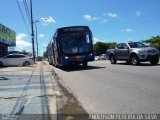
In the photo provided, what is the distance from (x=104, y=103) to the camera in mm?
8977

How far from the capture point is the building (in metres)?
45.5

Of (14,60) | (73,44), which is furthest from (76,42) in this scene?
(14,60)

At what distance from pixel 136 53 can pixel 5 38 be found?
92.0 ft

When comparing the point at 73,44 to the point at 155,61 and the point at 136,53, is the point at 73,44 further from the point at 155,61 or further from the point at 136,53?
the point at 155,61

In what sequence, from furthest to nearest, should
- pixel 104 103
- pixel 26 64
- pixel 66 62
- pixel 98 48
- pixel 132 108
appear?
1. pixel 98 48
2. pixel 26 64
3. pixel 66 62
4. pixel 104 103
5. pixel 132 108

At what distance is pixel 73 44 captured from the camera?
25500mm

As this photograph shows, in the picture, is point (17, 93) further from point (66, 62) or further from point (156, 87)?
point (66, 62)

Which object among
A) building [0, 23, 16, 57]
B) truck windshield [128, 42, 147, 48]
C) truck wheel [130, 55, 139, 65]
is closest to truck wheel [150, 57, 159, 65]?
truck wheel [130, 55, 139, 65]

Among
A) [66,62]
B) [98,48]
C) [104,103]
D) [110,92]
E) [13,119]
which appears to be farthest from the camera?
[98,48]

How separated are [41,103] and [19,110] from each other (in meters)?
1.08

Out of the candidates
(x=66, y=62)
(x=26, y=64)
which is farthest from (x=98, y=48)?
(x=66, y=62)

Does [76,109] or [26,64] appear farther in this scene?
[26,64]

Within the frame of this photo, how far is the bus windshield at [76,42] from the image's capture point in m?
25.4

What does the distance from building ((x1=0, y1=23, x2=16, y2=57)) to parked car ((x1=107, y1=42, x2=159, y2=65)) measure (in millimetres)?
22384
